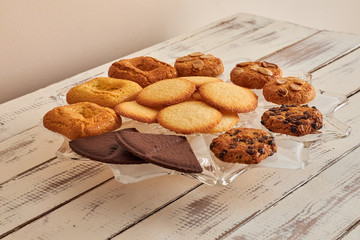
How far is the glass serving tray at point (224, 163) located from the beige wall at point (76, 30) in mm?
654

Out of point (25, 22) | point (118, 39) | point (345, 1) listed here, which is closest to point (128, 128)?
point (25, 22)

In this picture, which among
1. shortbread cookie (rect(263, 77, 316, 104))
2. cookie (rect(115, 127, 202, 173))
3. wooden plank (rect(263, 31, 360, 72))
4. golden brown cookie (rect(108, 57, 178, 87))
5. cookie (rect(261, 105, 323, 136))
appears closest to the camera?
cookie (rect(115, 127, 202, 173))

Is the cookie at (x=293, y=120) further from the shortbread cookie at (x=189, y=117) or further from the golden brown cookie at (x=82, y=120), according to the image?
the golden brown cookie at (x=82, y=120)

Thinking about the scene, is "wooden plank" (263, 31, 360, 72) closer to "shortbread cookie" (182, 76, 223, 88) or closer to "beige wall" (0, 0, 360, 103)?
"shortbread cookie" (182, 76, 223, 88)

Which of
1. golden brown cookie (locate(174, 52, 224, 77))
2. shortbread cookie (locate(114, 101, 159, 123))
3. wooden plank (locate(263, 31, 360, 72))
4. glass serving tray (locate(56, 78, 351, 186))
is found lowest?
wooden plank (locate(263, 31, 360, 72))

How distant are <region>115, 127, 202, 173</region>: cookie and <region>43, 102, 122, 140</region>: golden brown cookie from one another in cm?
Result: 8

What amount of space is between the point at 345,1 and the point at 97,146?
2.05m

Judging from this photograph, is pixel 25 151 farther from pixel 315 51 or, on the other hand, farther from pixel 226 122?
pixel 315 51

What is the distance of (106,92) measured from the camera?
996 mm

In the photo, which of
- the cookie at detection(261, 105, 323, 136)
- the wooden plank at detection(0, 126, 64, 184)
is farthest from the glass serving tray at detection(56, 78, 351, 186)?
the wooden plank at detection(0, 126, 64, 184)

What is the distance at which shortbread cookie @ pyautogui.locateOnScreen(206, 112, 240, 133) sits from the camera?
86 centimetres

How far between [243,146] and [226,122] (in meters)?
0.09

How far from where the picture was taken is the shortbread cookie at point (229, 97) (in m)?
0.91

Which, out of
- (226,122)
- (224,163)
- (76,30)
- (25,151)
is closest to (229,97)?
(226,122)
